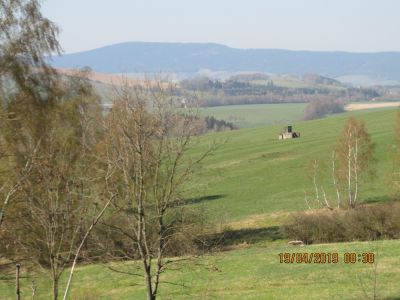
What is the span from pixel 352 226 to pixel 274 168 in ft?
128

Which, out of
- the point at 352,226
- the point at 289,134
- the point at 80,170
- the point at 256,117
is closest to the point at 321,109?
the point at 256,117

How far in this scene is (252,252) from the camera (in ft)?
102

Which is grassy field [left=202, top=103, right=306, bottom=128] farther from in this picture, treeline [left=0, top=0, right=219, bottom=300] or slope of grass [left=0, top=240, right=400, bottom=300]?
slope of grass [left=0, top=240, right=400, bottom=300]

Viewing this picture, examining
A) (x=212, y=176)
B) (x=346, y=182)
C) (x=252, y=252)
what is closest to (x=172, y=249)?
(x=252, y=252)

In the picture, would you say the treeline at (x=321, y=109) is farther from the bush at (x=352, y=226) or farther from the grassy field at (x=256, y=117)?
the bush at (x=352, y=226)

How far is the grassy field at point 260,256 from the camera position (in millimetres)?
21078

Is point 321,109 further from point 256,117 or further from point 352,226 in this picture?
point 352,226

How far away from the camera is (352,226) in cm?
3316

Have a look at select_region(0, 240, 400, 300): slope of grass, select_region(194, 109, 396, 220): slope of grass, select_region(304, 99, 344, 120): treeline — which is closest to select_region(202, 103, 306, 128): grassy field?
select_region(304, 99, 344, 120): treeline

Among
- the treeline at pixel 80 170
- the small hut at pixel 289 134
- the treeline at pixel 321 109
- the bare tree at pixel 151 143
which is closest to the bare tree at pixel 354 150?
the treeline at pixel 80 170

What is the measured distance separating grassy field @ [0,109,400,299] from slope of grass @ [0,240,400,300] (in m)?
0.04

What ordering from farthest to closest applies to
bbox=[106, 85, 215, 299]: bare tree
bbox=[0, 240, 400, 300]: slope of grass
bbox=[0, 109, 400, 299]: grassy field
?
1. bbox=[0, 109, 400, 299]: grassy field
2. bbox=[0, 240, 400, 300]: slope of grass
3. bbox=[106, 85, 215, 299]: bare tree

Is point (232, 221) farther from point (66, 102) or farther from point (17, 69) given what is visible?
point (17, 69)

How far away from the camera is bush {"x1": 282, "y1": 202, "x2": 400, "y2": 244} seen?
108ft
